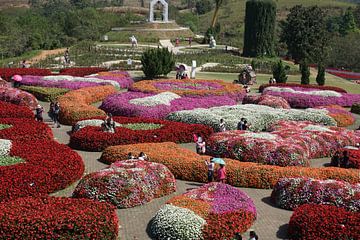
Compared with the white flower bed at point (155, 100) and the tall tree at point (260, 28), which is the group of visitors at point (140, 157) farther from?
the tall tree at point (260, 28)

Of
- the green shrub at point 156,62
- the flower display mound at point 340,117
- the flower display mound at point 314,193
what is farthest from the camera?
the green shrub at point 156,62

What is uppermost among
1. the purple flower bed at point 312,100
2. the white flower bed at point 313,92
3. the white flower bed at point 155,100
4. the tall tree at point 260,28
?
the tall tree at point 260,28

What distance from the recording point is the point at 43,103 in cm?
3262

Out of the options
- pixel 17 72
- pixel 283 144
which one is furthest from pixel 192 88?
pixel 283 144

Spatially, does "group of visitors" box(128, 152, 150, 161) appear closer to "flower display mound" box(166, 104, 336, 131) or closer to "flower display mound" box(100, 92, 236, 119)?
"flower display mound" box(166, 104, 336, 131)

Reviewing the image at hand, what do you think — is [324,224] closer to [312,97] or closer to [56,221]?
[56,221]

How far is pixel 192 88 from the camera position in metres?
35.8

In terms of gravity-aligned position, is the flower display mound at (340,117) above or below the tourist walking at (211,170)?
below

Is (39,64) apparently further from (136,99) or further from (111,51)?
(136,99)

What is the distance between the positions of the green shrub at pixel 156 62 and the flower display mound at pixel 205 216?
2641cm

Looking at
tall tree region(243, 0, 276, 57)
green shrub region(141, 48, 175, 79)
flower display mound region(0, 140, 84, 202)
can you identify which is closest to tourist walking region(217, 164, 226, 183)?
flower display mound region(0, 140, 84, 202)

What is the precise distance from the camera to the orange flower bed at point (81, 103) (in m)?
26.5

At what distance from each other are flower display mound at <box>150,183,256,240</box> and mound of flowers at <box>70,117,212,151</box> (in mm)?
7308

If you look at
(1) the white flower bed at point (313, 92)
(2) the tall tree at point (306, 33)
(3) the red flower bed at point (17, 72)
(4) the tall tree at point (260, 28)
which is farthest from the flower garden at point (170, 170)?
(2) the tall tree at point (306, 33)
